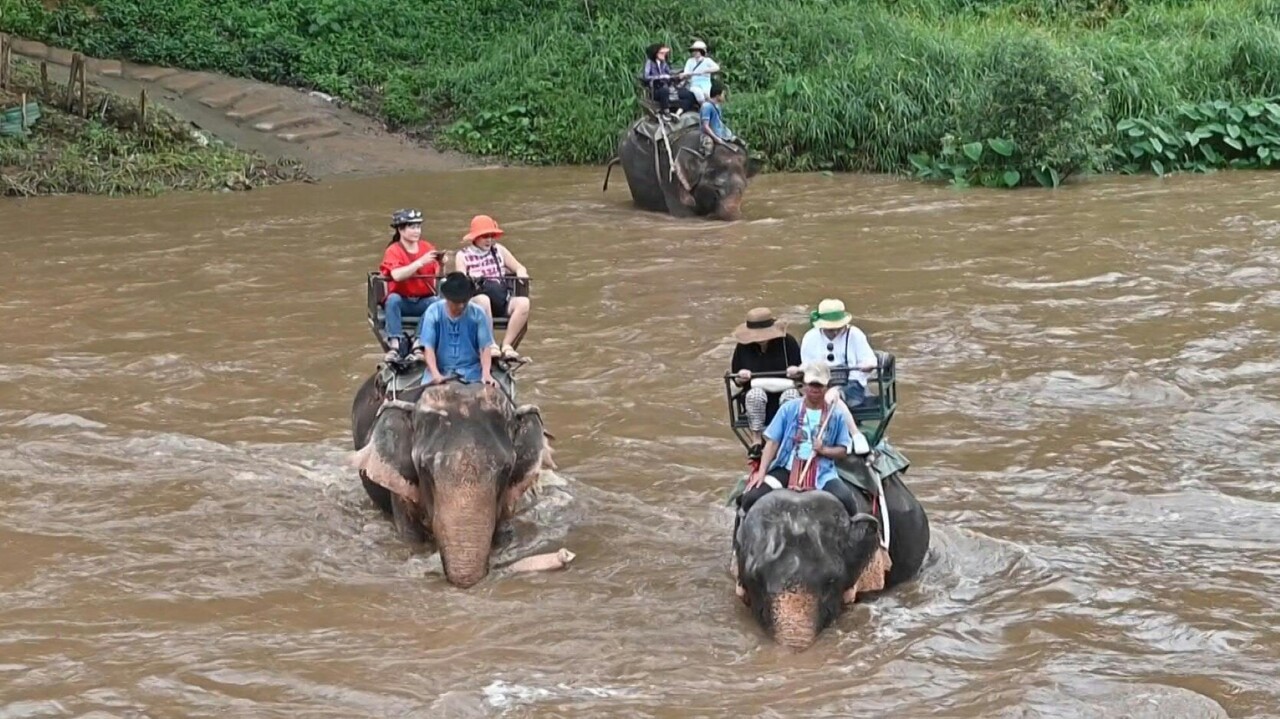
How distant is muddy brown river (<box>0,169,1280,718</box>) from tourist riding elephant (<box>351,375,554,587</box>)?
21 centimetres

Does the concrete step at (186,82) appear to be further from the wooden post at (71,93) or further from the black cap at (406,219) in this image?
the black cap at (406,219)

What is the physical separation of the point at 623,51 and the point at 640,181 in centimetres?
609

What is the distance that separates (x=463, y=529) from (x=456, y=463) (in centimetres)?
29

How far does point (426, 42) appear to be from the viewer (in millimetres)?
24484

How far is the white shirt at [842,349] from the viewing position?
724 cm

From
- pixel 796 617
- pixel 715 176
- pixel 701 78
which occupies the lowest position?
pixel 796 617

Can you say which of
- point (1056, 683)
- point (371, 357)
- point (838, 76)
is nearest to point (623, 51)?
point (838, 76)

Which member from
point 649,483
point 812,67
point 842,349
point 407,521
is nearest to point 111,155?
point 812,67

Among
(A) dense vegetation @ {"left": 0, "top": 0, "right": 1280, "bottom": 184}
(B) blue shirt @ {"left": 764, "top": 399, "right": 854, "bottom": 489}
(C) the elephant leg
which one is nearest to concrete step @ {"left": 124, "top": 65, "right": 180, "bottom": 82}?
(A) dense vegetation @ {"left": 0, "top": 0, "right": 1280, "bottom": 184}

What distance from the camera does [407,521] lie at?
7805mm

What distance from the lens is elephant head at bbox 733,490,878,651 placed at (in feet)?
21.3

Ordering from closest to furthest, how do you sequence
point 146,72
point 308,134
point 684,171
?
1. point 684,171
2. point 308,134
3. point 146,72

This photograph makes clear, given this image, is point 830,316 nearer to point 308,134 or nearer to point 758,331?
point 758,331

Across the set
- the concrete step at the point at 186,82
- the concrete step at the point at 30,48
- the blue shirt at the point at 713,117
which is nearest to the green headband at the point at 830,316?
the blue shirt at the point at 713,117
